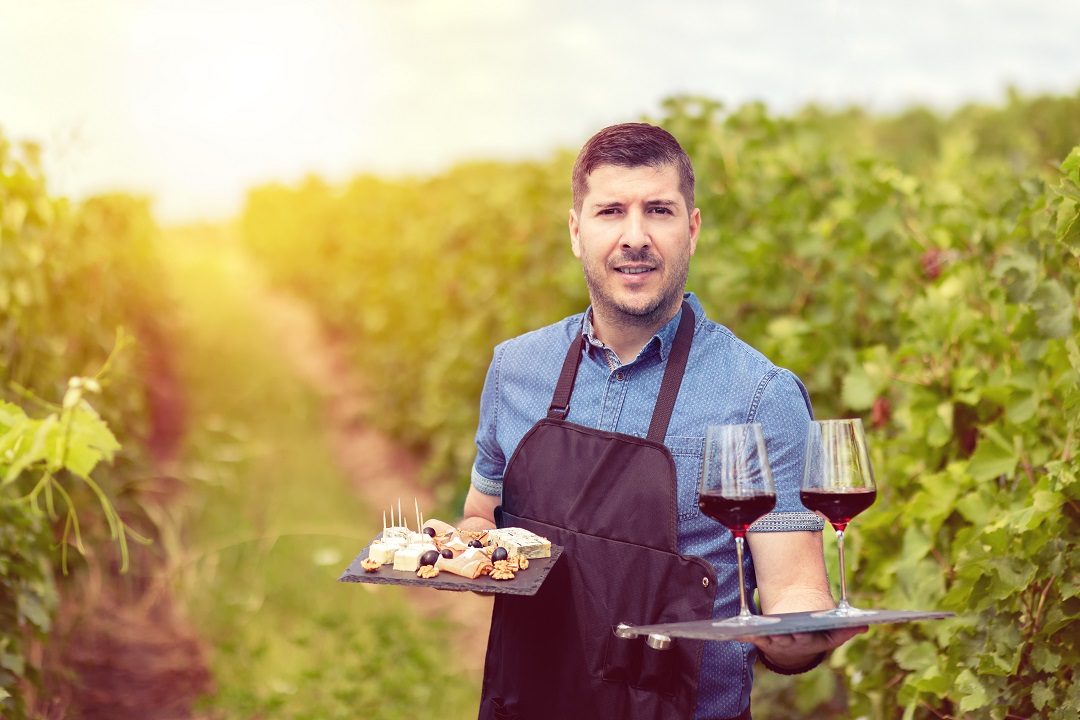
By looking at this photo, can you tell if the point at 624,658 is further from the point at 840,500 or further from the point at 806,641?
the point at 840,500

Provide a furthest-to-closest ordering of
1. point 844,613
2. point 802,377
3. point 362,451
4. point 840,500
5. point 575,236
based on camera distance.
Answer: point 362,451 → point 802,377 → point 575,236 → point 840,500 → point 844,613

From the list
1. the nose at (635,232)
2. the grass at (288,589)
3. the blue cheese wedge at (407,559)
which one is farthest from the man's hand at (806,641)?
the grass at (288,589)

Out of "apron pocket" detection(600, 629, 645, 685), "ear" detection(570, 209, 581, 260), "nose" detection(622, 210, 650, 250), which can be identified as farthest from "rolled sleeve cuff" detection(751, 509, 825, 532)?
"ear" detection(570, 209, 581, 260)

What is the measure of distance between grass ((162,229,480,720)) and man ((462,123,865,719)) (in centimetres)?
267

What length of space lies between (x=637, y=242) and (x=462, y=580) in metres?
0.81

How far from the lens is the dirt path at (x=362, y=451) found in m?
6.90

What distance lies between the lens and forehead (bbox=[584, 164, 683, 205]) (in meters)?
2.38

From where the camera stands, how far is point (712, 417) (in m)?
2.34

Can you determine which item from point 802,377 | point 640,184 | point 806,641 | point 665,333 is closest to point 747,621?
point 806,641

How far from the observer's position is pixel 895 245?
169 inches

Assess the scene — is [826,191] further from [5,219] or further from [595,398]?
[5,219]

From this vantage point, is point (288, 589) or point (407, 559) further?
point (288, 589)

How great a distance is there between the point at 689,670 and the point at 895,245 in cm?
258

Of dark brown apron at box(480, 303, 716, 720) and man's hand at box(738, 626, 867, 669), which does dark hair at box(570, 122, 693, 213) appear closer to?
dark brown apron at box(480, 303, 716, 720)
